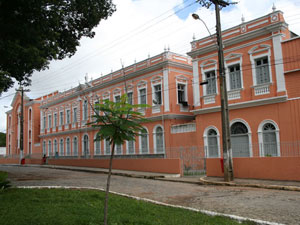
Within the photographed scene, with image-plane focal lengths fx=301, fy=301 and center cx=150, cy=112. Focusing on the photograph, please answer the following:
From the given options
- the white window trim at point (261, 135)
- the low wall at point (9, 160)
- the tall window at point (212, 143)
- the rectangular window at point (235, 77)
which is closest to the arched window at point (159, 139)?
the tall window at point (212, 143)

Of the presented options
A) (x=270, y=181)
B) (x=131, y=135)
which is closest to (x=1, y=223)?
(x=131, y=135)

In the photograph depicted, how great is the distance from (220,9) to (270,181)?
25.4ft

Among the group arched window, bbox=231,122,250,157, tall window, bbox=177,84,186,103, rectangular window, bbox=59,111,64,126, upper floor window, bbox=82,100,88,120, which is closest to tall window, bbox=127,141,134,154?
tall window, bbox=177,84,186,103

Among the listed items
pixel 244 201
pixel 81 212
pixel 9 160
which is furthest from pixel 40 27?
pixel 9 160

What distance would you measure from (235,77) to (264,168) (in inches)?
273

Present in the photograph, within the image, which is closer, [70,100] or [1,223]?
[1,223]

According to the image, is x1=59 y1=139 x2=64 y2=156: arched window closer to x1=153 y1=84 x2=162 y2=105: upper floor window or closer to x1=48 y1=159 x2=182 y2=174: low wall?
x1=48 y1=159 x2=182 y2=174: low wall

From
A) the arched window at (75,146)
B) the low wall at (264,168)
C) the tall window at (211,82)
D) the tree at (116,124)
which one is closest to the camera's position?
the tree at (116,124)

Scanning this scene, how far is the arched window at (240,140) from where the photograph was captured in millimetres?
17164

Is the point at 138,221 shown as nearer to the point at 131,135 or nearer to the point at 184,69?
the point at 131,135

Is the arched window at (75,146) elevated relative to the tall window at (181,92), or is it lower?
lower

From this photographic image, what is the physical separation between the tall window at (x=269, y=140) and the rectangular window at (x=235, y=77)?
121 inches

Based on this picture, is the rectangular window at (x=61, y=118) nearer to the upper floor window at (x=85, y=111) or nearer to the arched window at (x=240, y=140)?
the upper floor window at (x=85, y=111)

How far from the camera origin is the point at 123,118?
509 cm
